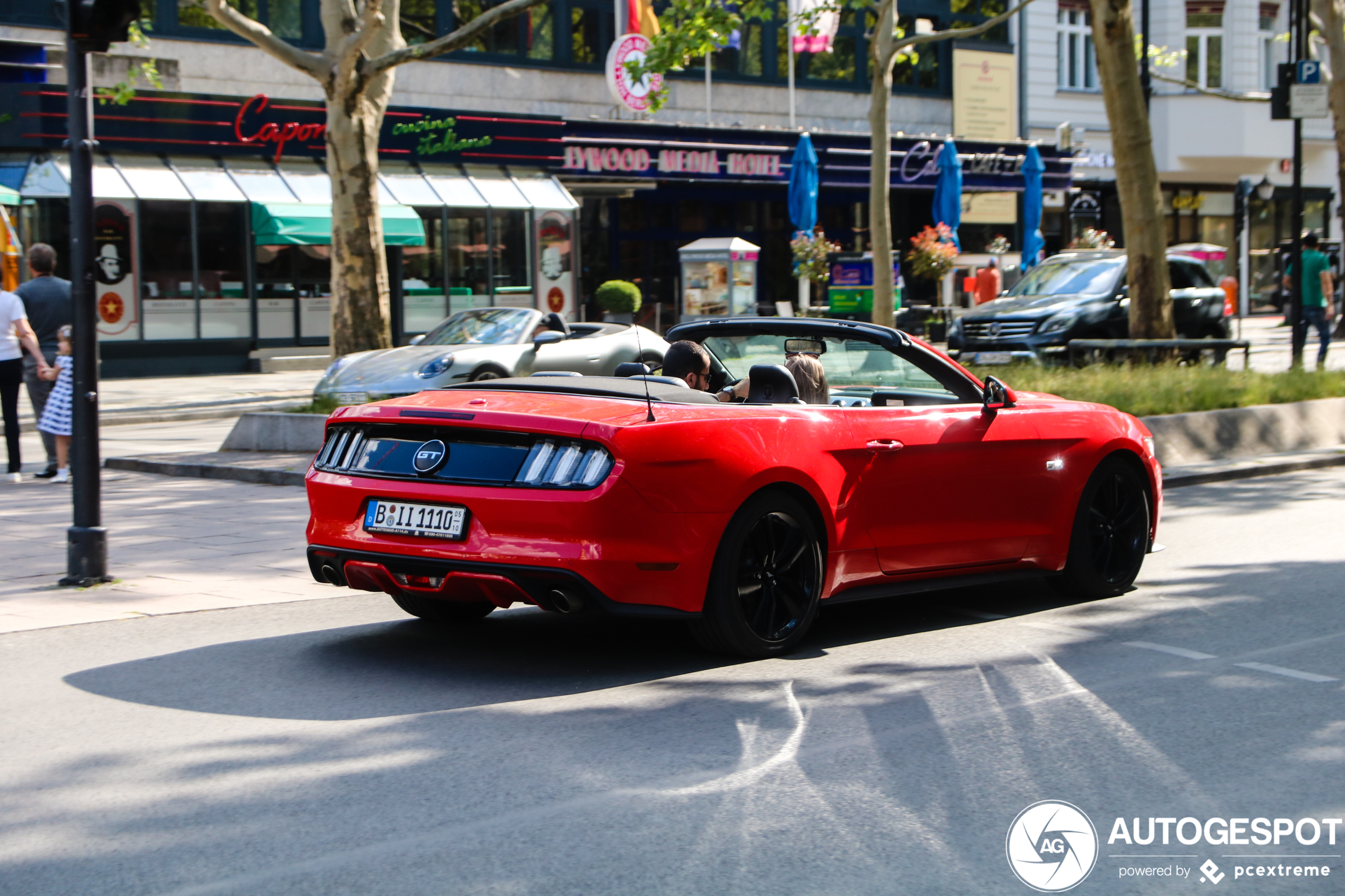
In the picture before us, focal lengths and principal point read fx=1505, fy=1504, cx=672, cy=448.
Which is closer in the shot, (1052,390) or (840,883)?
(840,883)

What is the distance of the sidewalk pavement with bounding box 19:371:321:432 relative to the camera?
19172mm

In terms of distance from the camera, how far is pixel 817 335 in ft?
23.1

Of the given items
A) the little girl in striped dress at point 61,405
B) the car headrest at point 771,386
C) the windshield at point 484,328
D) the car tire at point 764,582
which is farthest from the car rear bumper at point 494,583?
the windshield at point 484,328

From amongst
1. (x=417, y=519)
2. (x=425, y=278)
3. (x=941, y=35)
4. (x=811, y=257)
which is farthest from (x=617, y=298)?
(x=417, y=519)

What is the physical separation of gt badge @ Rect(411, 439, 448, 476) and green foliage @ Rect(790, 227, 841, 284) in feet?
91.9

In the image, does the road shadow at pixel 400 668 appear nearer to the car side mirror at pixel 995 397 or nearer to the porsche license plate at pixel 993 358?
the car side mirror at pixel 995 397

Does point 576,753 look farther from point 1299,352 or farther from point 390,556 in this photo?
point 1299,352

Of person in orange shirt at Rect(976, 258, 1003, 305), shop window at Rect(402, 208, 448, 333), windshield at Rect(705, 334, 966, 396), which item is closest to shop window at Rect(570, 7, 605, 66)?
shop window at Rect(402, 208, 448, 333)

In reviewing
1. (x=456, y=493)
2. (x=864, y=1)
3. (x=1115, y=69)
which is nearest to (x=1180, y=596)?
(x=456, y=493)

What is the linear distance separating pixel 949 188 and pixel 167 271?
59.4 feet

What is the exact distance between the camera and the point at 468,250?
30.8 m

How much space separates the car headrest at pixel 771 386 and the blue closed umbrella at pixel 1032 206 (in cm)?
3364

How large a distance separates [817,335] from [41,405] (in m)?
9.03

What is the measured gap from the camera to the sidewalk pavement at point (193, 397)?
62.9 feet
